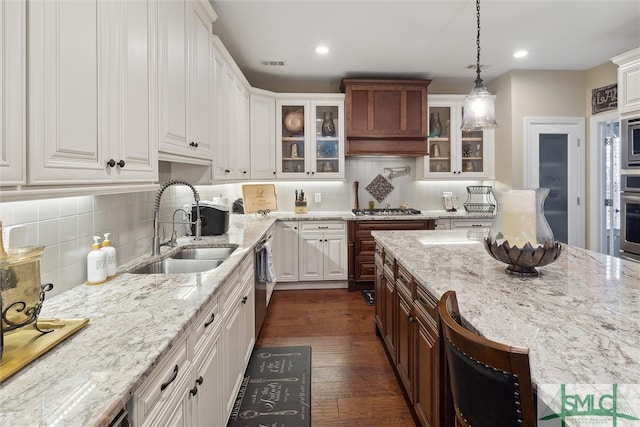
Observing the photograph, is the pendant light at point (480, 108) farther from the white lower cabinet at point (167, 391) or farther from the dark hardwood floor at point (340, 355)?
the white lower cabinet at point (167, 391)

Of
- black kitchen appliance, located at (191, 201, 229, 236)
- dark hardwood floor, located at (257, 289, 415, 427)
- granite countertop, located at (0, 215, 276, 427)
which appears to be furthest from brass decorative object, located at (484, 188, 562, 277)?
black kitchen appliance, located at (191, 201, 229, 236)

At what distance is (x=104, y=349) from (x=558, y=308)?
1400 mm

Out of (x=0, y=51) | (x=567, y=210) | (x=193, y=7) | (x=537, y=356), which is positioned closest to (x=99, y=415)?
(x=0, y=51)

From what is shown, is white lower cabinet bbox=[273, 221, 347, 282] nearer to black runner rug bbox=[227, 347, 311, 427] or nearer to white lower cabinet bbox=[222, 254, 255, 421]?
black runner rug bbox=[227, 347, 311, 427]

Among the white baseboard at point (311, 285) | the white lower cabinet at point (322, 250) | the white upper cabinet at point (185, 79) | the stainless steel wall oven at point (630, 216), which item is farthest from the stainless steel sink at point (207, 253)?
the stainless steel wall oven at point (630, 216)

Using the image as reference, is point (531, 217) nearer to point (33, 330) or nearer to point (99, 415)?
point (99, 415)

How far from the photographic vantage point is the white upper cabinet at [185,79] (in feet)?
5.62

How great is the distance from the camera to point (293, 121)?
14.8 feet

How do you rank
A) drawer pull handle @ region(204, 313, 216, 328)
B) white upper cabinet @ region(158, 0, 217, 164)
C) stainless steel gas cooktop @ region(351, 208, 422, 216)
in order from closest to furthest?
drawer pull handle @ region(204, 313, 216, 328) → white upper cabinet @ region(158, 0, 217, 164) → stainless steel gas cooktop @ region(351, 208, 422, 216)

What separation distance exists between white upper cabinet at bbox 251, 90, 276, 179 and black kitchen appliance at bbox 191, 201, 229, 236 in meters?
1.56

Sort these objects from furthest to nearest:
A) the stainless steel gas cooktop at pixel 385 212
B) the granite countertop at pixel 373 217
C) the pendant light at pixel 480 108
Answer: the stainless steel gas cooktop at pixel 385 212 < the granite countertop at pixel 373 217 < the pendant light at pixel 480 108

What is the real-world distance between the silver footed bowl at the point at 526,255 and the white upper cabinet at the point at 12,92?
1710mm

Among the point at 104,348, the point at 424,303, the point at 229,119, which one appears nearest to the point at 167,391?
the point at 104,348

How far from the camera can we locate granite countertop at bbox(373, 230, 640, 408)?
0.80 metres
